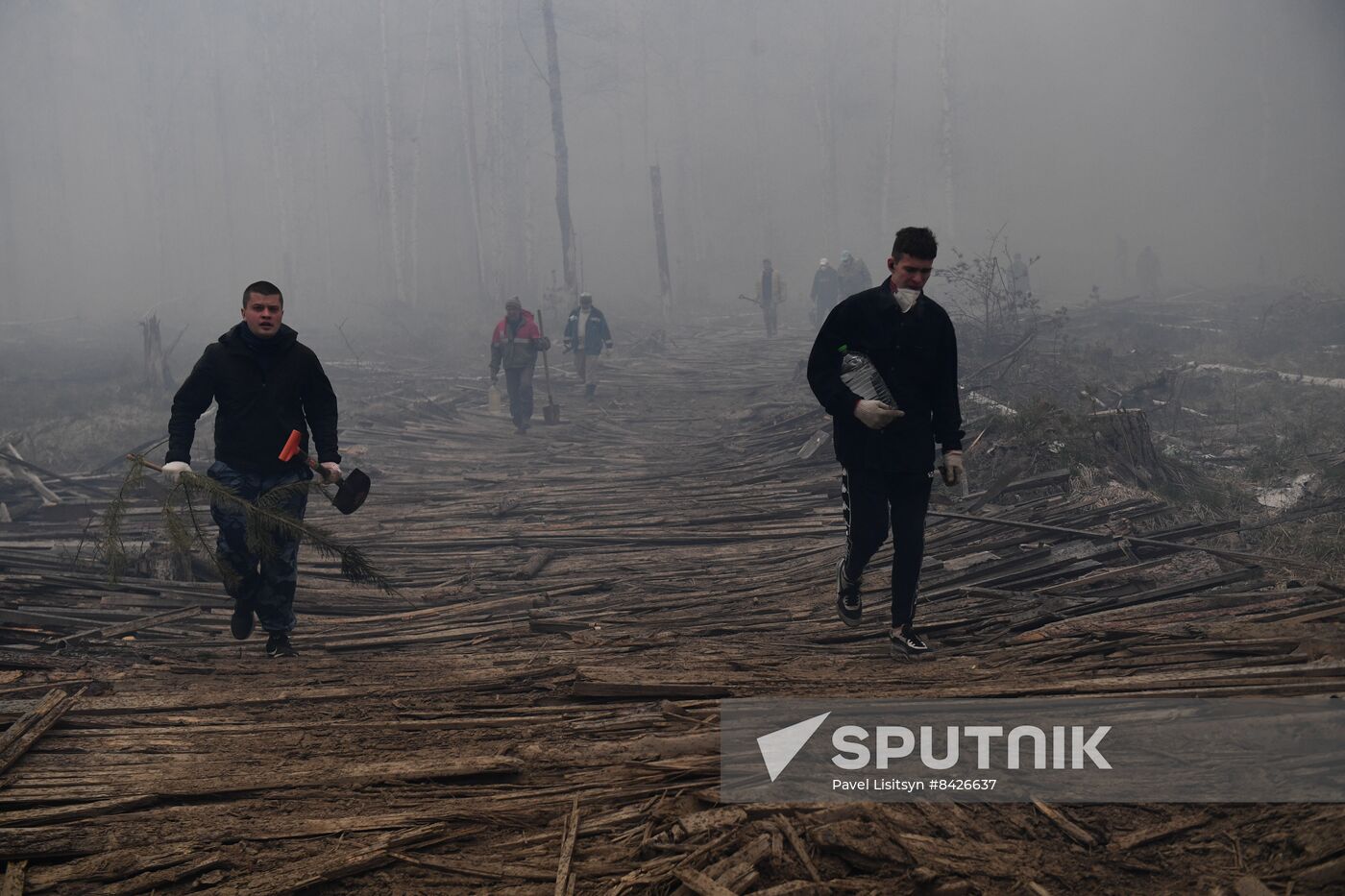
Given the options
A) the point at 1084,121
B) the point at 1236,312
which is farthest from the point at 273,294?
the point at 1084,121

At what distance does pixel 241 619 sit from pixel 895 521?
3.84 m

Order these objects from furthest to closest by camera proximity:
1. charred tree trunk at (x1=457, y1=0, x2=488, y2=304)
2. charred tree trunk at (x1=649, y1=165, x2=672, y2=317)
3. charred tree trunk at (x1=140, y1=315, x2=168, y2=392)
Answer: charred tree trunk at (x1=457, y1=0, x2=488, y2=304)
charred tree trunk at (x1=649, y1=165, x2=672, y2=317)
charred tree trunk at (x1=140, y1=315, x2=168, y2=392)

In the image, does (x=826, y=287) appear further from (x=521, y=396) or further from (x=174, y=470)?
(x=174, y=470)

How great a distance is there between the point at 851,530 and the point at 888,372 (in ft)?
3.03

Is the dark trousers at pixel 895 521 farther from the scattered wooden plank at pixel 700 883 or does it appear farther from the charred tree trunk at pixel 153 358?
the charred tree trunk at pixel 153 358

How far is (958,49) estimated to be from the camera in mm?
66125

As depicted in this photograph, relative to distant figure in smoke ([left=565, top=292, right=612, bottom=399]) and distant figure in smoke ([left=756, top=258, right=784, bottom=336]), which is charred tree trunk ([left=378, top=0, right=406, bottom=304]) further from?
distant figure in smoke ([left=565, top=292, right=612, bottom=399])

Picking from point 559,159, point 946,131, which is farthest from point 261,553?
point 946,131

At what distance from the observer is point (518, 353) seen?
49.9ft

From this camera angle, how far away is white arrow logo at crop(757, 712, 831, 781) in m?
3.56

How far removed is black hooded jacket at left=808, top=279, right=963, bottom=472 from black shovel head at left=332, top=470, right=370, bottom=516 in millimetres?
2750

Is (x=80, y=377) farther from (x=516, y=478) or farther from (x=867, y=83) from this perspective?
(x=867, y=83)

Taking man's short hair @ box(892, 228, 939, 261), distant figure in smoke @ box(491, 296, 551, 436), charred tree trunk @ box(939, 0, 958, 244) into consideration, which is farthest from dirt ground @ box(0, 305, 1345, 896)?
charred tree trunk @ box(939, 0, 958, 244)

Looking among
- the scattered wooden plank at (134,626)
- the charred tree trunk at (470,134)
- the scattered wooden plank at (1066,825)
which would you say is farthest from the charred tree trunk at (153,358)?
the charred tree trunk at (470,134)
